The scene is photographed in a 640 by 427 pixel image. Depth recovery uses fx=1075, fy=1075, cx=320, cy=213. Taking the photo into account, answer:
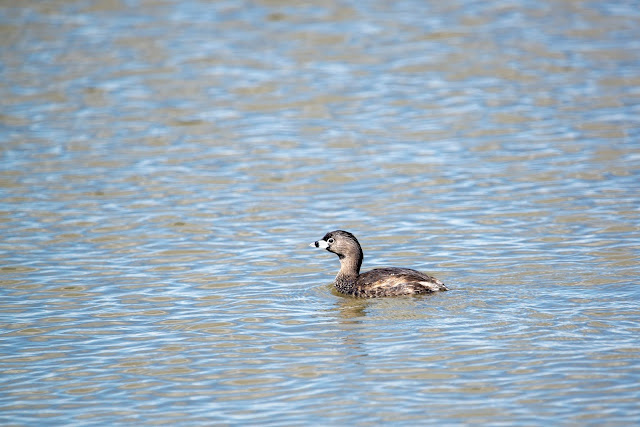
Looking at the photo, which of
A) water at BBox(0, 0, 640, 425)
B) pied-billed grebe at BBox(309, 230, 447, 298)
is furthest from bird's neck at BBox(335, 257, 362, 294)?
water at BBox(0, 0, 640, 425)

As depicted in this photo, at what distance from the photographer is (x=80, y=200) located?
683 inches

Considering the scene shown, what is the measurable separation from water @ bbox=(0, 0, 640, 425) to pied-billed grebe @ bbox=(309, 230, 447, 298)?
0.23 meters

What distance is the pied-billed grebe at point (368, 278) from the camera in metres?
12.0

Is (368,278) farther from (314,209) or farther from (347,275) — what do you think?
(314,209)

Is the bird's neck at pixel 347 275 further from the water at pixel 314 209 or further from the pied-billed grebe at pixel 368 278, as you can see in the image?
the water at pixel 314 209

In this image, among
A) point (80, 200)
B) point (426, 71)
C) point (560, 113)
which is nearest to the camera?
point (80, 200)

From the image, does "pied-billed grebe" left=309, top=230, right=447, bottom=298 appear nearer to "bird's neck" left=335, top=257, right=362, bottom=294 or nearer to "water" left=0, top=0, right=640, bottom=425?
"bird's neck" left=335, top=257, right=362, bottom=294

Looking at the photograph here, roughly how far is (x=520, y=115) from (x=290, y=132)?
173 inches

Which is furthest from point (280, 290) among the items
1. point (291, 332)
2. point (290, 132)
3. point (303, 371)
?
point (290, 132)

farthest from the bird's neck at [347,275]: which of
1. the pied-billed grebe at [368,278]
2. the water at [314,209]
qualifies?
the water at [314,209]

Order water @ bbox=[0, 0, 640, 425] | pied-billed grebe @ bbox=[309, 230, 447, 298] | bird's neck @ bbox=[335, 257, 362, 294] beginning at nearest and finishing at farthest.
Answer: water @ bbox=[0, 0, 640, 425] < pied-billed grebe @ bbox=[309, 230, 447, 298] < bird's neck @ bbox=[335, 257, 362, 294]

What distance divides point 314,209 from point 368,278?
4141 millimetres

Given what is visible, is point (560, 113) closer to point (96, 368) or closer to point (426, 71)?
point (426, 71)

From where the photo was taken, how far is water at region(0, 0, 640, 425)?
960 centimetres
